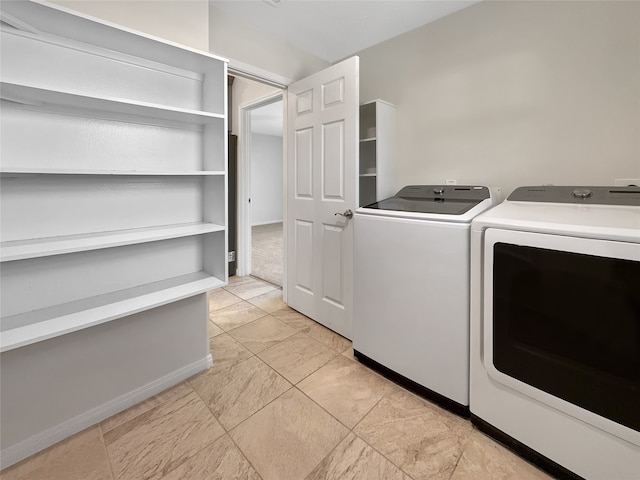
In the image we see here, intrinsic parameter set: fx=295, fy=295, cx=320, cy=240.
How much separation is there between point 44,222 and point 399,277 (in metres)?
1.69

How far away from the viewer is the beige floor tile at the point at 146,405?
1.44 m

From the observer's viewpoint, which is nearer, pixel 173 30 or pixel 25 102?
pixel 25 102

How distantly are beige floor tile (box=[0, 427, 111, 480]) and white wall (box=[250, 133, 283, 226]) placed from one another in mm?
6943

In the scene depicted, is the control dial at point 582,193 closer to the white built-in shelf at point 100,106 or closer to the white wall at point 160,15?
the white built-in shelf at point 100,106

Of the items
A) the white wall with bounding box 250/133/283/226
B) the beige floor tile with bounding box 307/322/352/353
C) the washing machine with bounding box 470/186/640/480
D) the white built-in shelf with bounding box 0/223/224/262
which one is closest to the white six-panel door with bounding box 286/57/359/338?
the beige floor tile with bounding box 307/322/352/353

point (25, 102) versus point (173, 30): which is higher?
point (173, 30)

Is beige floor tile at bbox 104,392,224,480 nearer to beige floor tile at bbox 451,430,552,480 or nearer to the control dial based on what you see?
beige floor tile at bbox 451,430,552,480

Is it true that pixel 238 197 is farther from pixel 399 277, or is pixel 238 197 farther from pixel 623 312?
pixel 623 312

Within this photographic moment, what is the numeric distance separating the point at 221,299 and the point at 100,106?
Answer: 6.81 feet

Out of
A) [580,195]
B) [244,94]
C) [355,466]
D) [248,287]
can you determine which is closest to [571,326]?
[580,195]

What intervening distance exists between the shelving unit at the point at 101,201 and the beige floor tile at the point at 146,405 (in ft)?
0.18

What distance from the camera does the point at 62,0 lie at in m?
1.25

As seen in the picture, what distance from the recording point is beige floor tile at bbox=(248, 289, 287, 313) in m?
2.78

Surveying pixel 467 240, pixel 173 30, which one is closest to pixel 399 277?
pixel 467 240
